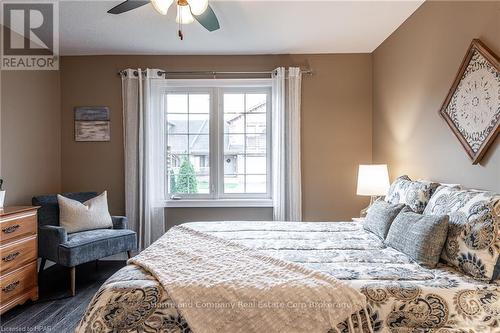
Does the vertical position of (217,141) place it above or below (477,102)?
below

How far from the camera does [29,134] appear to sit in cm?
320

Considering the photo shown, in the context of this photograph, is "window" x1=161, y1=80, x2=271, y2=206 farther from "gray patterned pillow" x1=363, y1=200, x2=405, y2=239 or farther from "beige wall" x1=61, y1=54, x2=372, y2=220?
"gray patterned pillow" x1=363, y1=200, x2=405, y2=239

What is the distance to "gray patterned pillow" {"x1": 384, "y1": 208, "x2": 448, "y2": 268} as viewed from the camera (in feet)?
5.02

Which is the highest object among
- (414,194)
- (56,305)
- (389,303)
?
(414,194)

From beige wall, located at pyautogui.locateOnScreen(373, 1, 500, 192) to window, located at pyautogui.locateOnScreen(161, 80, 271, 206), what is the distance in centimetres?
137

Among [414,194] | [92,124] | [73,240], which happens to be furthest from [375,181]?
[92,124]

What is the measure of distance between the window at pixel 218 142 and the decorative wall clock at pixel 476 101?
2.06m

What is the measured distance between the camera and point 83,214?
3.01 metres

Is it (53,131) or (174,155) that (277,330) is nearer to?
(174,155)

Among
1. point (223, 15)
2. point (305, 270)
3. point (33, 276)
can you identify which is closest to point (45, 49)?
point (223, 15)

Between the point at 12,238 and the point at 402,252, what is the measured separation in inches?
112

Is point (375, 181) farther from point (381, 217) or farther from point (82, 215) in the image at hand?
point (82, 215)

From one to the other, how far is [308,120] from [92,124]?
269cm

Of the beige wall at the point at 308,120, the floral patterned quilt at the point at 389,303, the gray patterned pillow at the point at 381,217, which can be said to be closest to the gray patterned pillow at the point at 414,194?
the gray patterned pillow at the point at 381,217
